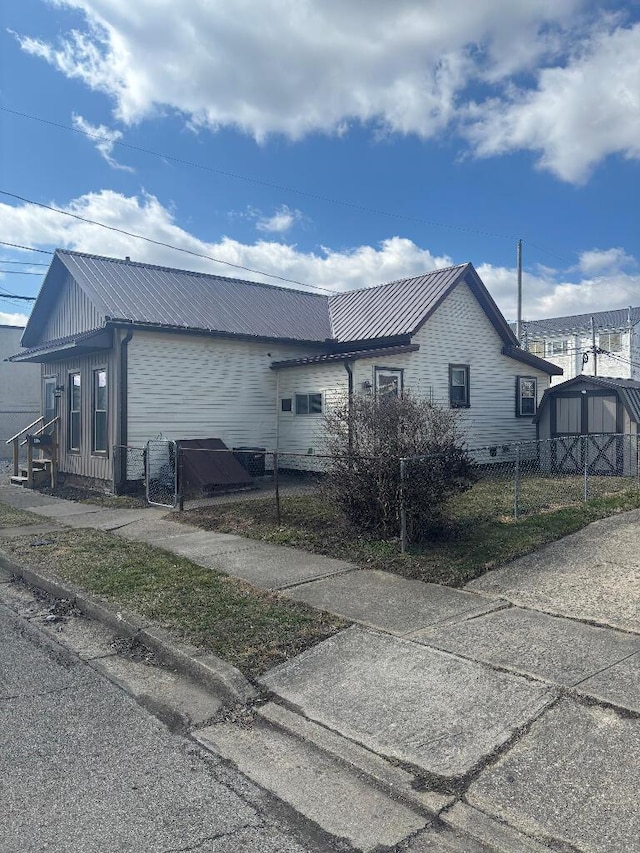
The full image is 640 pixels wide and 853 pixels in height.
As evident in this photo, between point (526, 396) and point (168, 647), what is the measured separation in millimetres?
17662

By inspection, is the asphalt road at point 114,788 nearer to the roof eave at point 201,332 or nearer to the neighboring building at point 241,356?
the roof eave at point 201,332

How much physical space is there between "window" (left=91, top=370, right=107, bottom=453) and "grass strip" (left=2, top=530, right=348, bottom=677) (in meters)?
6.26

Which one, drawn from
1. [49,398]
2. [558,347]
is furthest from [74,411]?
[558,347]

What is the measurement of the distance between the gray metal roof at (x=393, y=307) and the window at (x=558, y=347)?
36507 millimetres

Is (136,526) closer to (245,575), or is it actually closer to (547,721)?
(245,575)

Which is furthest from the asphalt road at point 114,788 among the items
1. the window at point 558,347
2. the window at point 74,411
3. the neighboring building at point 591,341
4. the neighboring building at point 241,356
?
the window at point 558,347

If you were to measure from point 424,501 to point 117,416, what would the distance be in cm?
876

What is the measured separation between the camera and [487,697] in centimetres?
421

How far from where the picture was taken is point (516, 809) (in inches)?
122

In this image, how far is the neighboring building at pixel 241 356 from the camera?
49.1 ft

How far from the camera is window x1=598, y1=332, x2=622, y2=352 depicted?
162 ft

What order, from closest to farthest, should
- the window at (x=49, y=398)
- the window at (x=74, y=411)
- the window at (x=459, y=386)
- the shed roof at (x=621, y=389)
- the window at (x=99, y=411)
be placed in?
the window at (x=99, y=411), the window at (x=74, y=411), the shed roof at (x=621, y=389), the window at (x=49, y=398), the window at (x=459, y=386)

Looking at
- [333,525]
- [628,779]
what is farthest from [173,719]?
[333,525]

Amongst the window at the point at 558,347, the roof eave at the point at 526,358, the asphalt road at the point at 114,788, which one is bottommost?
the asphalt road at the point at 114,788
